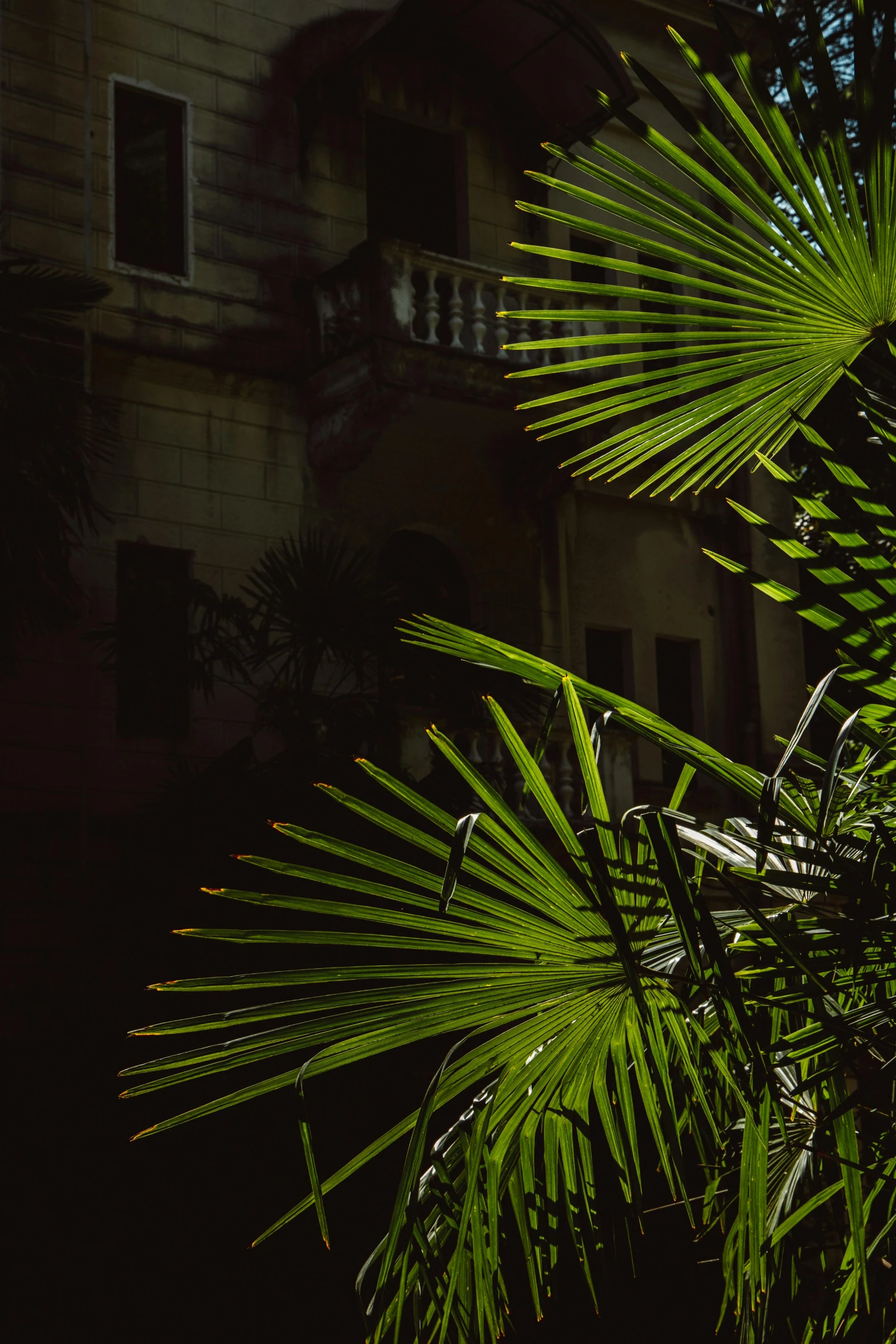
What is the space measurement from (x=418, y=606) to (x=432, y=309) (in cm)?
227

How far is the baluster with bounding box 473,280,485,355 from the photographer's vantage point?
1257cm

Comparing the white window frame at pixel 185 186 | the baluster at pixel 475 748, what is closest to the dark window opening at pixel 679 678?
the baluster at pixel 475 748

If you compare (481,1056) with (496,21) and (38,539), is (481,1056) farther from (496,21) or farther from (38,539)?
(496,21)

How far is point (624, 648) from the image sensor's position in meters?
14.6

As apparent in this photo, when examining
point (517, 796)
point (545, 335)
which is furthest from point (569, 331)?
point (517, 796)

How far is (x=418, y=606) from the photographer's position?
1188 cm

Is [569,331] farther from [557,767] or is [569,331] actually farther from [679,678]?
[557,767]

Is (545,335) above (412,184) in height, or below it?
below

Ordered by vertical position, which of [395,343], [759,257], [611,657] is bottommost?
[759,257]

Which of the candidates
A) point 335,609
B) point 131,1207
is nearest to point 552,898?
point 131,1207

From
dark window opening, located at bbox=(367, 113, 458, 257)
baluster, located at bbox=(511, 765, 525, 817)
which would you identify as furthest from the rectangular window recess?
baluster, located at bbox=(511, 765, 525, 817)

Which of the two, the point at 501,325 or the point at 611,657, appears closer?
the point at 501,325

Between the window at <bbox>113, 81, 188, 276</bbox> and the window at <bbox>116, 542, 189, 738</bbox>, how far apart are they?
2216 millimetres

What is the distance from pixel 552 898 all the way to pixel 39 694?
9.13 m
